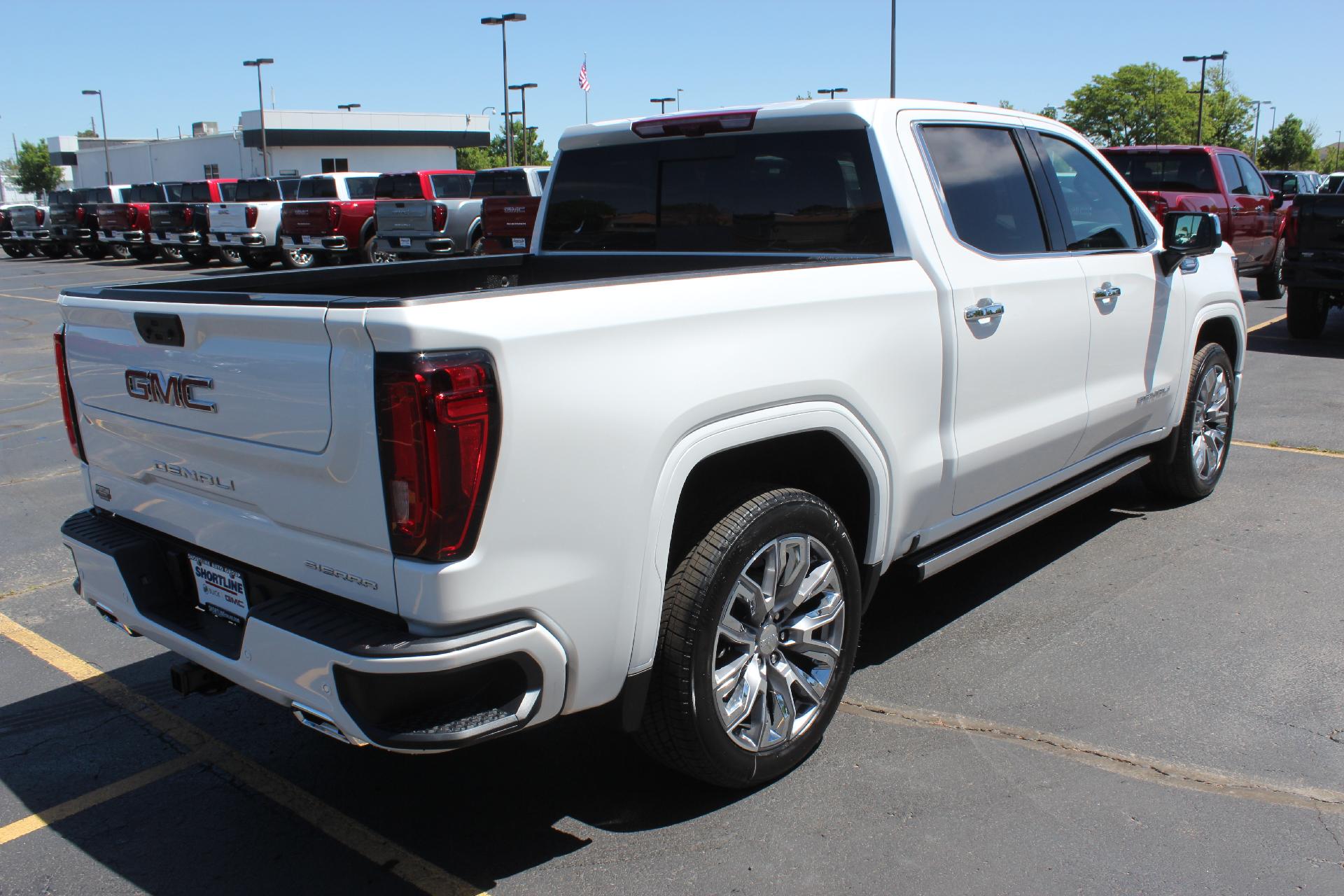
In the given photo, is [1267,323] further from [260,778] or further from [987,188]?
[260,778]

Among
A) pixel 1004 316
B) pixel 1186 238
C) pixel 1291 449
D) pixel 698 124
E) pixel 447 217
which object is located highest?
pixel 447 217

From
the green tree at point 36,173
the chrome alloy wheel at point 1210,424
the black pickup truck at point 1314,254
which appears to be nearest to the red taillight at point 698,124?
the chrome alloy wheel at point 1210,424

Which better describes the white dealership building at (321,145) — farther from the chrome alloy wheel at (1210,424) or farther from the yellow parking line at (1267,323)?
the chrome alloy wheel at (1210,424)

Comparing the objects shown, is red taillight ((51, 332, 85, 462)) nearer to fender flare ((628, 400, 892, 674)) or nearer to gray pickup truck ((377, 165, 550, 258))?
fender flare ((628, 400, 892, 674))

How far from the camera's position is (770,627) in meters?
3.19

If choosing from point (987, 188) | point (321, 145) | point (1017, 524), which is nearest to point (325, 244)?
point (987, 188)

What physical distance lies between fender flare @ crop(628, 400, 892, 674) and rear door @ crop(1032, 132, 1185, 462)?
5.34ft

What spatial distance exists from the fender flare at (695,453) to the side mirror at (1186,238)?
250 cm

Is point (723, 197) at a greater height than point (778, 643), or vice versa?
point (723, 197)

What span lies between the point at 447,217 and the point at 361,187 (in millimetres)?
4891

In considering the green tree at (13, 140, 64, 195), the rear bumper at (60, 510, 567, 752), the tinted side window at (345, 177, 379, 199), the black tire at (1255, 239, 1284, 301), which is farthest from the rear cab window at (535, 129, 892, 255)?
the green tree at (13, 140, 64, 195)

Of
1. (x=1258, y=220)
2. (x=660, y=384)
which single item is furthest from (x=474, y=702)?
(x=1258, y=220)

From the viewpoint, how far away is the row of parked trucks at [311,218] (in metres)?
19.3

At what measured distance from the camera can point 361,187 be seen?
76.0ft
